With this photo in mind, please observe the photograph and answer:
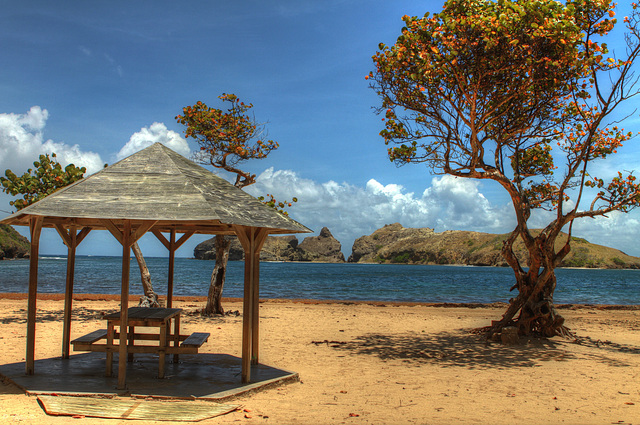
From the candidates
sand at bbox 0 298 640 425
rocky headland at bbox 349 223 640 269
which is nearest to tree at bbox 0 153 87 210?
sand at bbox 0 298 640 425

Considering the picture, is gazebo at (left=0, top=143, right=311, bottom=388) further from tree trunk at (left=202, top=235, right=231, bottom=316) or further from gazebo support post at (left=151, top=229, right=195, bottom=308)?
tree trunk at (left=202, top=235, right=231, bottom=316)

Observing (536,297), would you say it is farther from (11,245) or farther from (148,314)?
(11,245)

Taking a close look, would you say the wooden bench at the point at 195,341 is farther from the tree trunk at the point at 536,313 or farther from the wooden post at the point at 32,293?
the tree trunk at the point at 536,313

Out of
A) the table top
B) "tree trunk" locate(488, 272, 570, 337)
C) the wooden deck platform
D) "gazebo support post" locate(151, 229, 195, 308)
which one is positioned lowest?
the wooden deck platform

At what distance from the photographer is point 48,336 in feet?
36.6

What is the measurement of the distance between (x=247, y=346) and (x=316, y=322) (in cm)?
856

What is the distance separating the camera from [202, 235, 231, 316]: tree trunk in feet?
50.5

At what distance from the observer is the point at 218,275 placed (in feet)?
51.0

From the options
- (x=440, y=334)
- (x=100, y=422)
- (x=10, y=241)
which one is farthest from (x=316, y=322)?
(x=10, y=241)

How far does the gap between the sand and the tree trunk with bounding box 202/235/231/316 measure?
924 mm

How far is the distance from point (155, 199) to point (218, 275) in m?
9.34

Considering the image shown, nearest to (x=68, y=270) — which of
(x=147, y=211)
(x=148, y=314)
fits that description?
(x=148, y=314)

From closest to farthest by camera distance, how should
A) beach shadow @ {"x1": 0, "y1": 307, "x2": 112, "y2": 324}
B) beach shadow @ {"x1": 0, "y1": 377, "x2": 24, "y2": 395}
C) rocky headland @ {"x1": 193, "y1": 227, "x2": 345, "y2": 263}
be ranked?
beach shadow @ {"x1": 0, "y1": 377, "x2": 24, "y2": 395}
beach shadow @ {"x1": 0, "y1": 307, "x2": 112, "y2": 324}
rocky headland @ {"x1": 193, "y1": 227, "x2": 345, "y2": 263}

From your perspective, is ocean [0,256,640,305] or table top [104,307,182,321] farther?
ocean [0,256,640,305]
